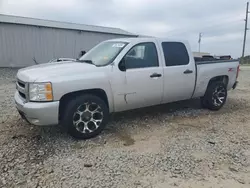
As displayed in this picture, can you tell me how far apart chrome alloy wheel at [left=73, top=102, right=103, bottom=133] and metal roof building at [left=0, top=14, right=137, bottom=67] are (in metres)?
15.6

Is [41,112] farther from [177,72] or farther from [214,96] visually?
[214,96]

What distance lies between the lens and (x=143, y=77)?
4578 millimetres

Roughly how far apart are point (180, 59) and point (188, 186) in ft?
10.3

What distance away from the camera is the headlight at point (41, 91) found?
3.62 metres

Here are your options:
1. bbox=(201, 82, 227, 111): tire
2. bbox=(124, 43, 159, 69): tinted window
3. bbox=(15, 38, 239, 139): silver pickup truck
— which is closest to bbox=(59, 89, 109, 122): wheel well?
bbox=(15, 38, 239, 139): silver pickup truck

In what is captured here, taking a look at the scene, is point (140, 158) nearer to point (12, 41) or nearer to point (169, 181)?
point (169, 181)

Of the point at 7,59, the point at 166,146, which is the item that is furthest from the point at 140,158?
the point at 7,59

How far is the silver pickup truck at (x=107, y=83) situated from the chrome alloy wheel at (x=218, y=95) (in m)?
0.39

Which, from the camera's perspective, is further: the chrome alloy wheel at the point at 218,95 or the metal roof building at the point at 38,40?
the metal roof building at the point at 38,40

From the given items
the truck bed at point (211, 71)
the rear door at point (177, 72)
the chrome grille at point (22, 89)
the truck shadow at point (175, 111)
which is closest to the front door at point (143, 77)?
the rear door at point (177, 72)

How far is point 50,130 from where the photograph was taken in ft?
14.6

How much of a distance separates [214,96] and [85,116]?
142 inches

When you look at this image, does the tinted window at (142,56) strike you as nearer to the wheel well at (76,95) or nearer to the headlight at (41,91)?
the wheel well at (76,95)

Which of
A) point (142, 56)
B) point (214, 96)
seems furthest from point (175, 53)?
point (214, 96)
